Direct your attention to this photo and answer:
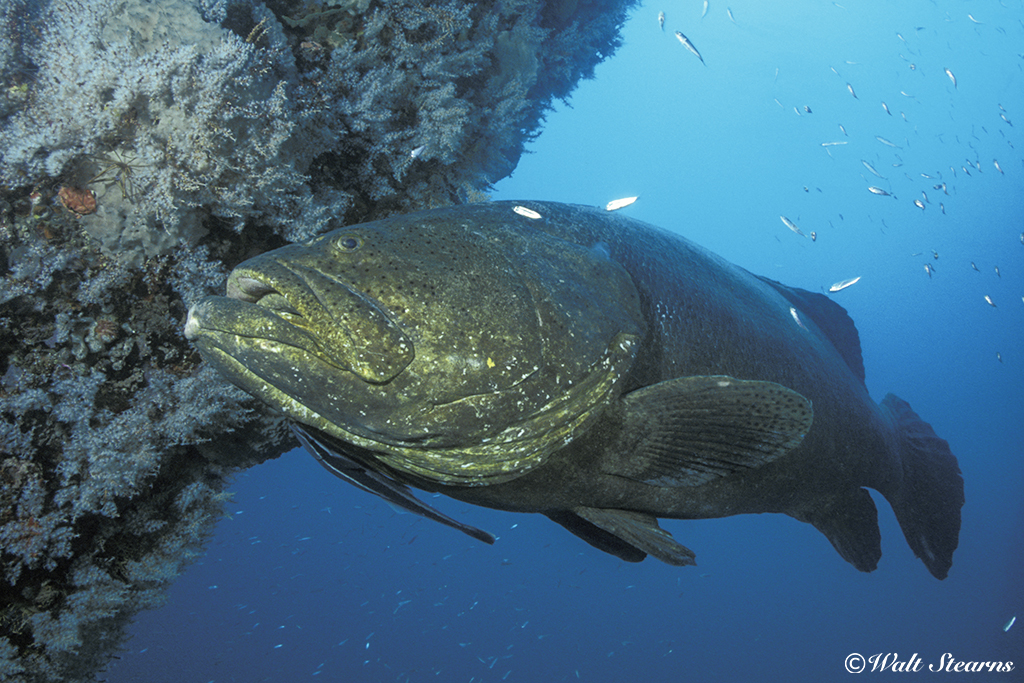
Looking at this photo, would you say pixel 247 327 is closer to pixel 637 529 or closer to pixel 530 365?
pixel 530 365

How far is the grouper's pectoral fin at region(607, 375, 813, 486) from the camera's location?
1.89 metres

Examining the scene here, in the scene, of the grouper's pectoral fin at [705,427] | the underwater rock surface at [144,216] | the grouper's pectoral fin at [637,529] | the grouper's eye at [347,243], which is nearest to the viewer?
the grouper's eye at [347,243]

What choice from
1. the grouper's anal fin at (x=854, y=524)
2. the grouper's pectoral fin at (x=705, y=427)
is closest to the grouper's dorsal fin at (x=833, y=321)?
the grouper's anal fin at (x=854, y=524)

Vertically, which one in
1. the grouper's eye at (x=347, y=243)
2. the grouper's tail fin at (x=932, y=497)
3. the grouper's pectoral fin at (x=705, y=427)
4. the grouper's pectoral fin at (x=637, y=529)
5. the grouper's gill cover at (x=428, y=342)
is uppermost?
the grouper's eye at (x=347, y=243)

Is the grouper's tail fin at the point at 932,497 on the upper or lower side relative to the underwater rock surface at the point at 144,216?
lower

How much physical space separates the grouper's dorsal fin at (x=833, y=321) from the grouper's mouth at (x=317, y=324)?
11.9 feet

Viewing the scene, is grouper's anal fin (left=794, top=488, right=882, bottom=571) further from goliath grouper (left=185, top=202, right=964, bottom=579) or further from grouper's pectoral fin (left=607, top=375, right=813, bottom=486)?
grouper's pectoral fin (left=607, top=375, right=813, bottom=486)

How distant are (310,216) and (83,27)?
1257 millimetres

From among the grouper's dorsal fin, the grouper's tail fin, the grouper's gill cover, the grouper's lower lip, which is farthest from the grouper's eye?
the grouper's tail fin

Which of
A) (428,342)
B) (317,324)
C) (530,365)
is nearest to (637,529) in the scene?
(530,365)

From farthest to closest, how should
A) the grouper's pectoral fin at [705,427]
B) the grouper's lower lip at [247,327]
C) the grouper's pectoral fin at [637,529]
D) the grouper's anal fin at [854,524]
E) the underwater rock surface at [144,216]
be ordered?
the grouper's anal fin at [854,524] → the underwater rock surface at [144,216] → the grouper's pectoral fin at [637,529] → the grouper's pectoral fin at [705,427] → the grouper's lower lip at [247,327]

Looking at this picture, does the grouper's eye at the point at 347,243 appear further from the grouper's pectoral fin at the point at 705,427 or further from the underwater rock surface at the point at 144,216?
the underwater rock surface at the point at 144,216

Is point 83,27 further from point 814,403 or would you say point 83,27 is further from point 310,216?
point 814,403

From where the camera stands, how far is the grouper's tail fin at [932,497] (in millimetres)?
3943
